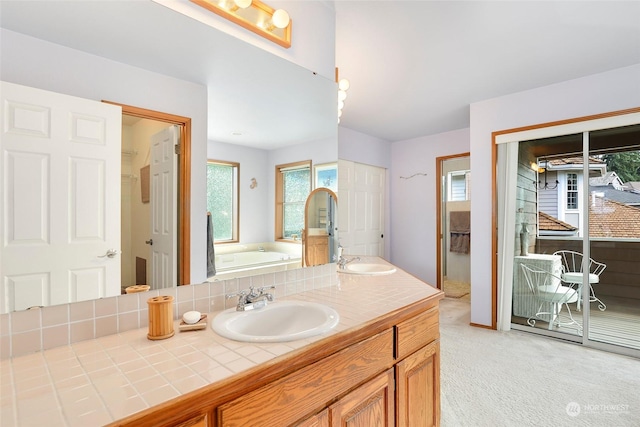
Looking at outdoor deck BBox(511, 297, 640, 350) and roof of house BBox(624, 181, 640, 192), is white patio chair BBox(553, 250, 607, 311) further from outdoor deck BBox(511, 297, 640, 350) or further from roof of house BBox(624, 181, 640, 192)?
roof of house BBox(624, 181, 640, 192)

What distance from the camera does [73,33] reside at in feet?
3.34

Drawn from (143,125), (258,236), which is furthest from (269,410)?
(143,125)

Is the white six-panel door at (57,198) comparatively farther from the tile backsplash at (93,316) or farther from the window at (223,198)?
the window at (223,198)

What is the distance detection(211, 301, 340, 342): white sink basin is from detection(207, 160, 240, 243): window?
1.19 ft

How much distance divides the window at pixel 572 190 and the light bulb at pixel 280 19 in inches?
116

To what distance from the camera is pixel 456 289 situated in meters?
5.16

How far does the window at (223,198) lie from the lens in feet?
4.57

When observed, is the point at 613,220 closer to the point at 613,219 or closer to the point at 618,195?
the point at 613,219

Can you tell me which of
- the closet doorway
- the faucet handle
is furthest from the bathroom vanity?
the closet doorway

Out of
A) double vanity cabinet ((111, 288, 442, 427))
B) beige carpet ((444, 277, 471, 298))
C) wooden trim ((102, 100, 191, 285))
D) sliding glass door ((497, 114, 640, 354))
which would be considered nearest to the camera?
double vanity cabinet ((111, 288, 442, 427))

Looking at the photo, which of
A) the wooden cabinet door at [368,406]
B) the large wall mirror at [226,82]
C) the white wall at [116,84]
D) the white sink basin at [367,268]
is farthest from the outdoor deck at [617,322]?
the white wall at [116,84]

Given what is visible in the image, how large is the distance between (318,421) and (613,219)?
3205mm

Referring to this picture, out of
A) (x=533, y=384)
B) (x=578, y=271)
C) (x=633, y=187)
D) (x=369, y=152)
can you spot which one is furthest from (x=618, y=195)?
(x=369, y=152)

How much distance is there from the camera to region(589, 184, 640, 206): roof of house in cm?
266
